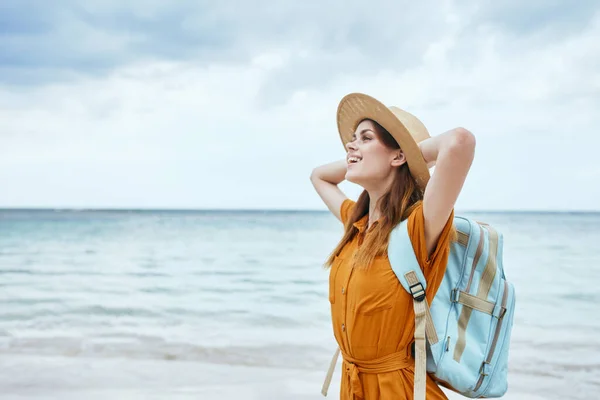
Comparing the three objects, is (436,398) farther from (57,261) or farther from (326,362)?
(57,261)

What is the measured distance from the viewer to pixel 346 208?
243 centimetres

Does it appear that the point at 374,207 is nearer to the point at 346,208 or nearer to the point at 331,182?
the point at 346,208

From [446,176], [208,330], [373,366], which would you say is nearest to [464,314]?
[373,366]

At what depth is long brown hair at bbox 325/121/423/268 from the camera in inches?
75.5

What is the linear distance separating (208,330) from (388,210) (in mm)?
5582

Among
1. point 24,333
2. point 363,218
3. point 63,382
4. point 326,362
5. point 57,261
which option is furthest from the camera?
point 57,261

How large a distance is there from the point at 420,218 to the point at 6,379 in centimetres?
441

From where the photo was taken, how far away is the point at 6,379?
5.06m

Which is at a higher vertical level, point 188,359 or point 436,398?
point 436,398

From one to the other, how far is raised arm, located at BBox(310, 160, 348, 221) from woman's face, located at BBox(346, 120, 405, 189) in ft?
1.49

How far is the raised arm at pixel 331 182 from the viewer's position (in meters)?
2.55

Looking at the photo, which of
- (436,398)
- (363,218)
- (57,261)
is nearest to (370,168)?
(363,218)

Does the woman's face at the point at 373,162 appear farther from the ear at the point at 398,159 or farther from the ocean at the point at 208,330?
the ocean at the point at 208,330

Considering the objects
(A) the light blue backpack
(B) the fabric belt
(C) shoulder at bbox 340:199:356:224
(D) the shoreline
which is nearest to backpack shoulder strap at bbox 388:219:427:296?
(A) the light blue backpack
